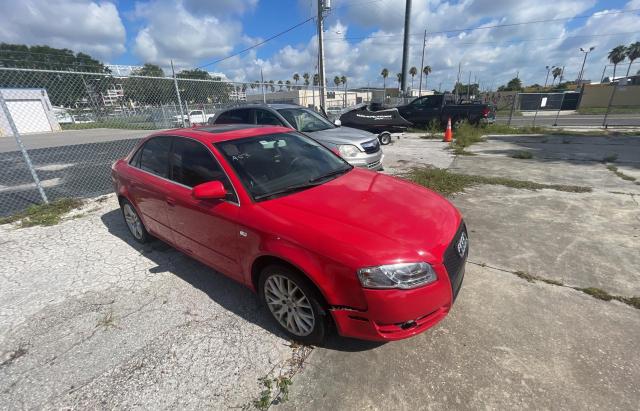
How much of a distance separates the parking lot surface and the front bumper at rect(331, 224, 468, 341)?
31 cm

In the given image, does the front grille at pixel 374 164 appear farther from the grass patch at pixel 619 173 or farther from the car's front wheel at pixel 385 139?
the car's front wheel at pixel 385 139

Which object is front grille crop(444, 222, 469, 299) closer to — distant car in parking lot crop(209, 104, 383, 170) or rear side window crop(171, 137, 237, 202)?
rear side window crop(171, 137, 237, 202)

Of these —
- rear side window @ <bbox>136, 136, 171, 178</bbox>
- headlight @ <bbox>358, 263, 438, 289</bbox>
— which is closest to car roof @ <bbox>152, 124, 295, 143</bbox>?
rear side window @ <bbox>136, 136, 171, 178</bbox>

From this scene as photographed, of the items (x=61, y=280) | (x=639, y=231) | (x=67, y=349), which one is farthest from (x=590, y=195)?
(x=61, y=280)

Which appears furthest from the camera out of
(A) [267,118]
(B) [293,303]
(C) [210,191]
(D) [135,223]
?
(A) [267,118]

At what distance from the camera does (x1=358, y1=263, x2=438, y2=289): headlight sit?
6.14 ft

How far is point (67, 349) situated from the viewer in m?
2.42

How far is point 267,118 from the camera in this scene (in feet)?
21.6

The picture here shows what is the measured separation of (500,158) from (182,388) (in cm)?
888

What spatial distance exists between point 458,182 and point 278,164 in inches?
174

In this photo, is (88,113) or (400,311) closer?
(400,311)

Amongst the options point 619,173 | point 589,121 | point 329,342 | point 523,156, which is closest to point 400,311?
point 329,342

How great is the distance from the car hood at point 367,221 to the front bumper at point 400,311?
19 cm

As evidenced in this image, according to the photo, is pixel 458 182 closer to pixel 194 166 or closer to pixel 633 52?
pixel 194 166
